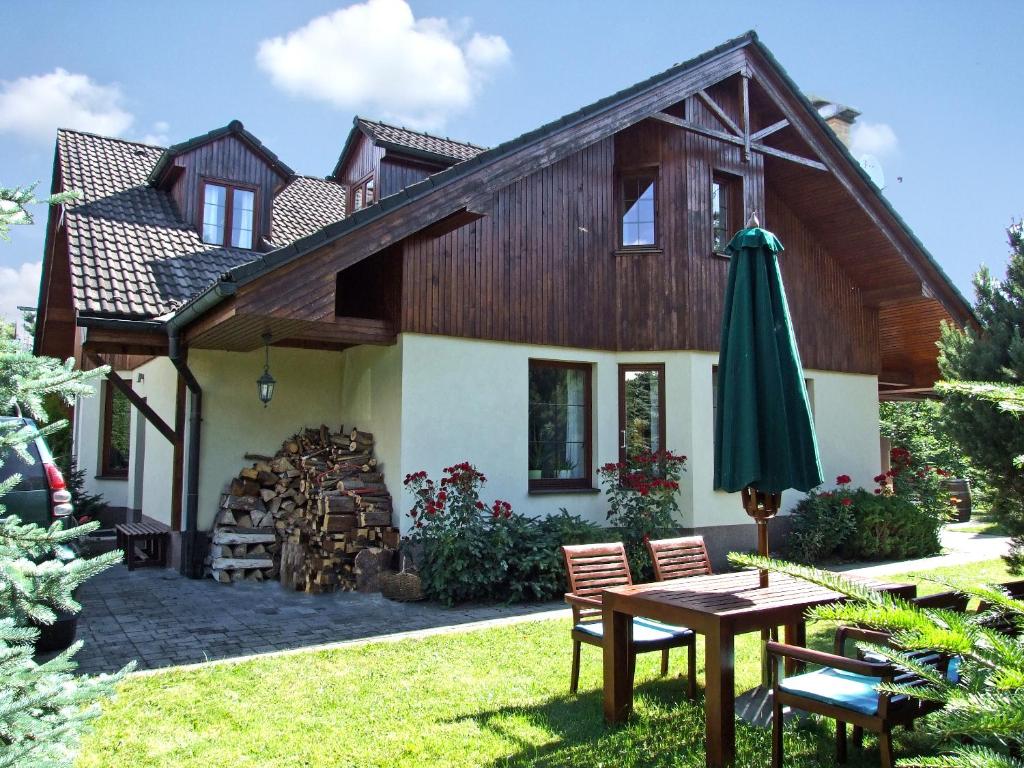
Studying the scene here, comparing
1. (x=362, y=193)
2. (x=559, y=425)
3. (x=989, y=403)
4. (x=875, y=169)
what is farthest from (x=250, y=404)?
(x=875, y=169)

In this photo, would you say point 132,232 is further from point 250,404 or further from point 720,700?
point 720,700

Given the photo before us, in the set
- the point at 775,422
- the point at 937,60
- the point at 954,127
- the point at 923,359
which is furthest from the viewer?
the point at 923,359

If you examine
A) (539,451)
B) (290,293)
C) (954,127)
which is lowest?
(539,451)

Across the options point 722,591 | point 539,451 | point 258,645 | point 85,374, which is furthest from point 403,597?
point 85,374

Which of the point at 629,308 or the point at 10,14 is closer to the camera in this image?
the point at 10,14

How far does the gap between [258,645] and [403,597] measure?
2.10 meters

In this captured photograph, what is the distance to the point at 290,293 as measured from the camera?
773cm

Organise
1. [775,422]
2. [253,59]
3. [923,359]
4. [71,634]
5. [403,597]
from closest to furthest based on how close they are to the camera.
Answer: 1. [775,422]
2. [71,634]
3. [403,597]
4. [253,59]
5. [923,359]

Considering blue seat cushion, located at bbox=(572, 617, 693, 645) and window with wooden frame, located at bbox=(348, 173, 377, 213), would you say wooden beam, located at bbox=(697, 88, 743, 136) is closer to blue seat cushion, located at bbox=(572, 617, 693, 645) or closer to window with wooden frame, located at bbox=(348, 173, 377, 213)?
window with wooden frame, located at bbox=(348, 173, 377, 213)

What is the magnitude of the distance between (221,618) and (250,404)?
340cm

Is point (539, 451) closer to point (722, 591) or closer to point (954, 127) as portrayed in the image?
point (722, 591)

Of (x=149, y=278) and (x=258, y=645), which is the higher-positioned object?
(x=149, y=278)

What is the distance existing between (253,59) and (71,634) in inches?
296

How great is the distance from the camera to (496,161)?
903 centimetres
